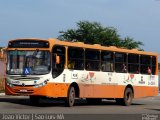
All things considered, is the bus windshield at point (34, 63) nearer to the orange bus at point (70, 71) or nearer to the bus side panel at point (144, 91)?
the orange bus at point (70, 71)

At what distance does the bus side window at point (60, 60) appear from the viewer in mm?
26219

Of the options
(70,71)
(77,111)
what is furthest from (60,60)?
(77,111)

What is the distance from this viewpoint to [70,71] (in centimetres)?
2725

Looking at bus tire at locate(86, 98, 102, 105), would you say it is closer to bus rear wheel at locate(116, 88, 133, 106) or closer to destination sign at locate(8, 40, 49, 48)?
bus rear wheel at locate(116, 88, 133, 106)

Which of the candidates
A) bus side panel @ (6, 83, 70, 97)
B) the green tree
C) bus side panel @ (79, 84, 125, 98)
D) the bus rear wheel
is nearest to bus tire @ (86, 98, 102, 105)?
the bus rear wheel

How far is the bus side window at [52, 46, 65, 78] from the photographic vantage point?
86.0 feet

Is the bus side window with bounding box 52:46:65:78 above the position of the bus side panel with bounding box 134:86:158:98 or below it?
above

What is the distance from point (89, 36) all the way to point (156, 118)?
155 ft

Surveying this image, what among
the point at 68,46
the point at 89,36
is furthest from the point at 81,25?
the point at 68,46

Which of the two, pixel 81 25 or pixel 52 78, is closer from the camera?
pixel 52 78

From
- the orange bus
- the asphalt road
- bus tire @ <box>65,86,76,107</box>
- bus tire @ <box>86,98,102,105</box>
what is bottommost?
the asphalt road

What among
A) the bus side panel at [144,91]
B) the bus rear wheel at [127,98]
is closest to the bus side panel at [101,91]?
the bus rear wheel at [127,98]

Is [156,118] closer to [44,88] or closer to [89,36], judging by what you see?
[44,88]

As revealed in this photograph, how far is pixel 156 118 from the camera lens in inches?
855
